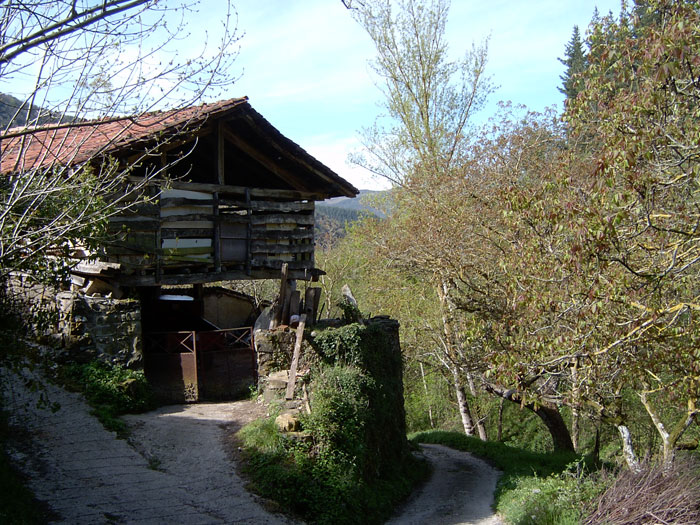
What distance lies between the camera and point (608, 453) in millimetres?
21516

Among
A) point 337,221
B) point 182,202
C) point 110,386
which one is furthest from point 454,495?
point 337,221

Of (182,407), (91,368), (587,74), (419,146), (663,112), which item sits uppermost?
(419,146)

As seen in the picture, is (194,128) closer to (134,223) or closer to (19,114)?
(134,223)

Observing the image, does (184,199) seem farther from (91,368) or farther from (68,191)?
(68,191)

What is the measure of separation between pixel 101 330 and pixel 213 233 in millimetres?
3103

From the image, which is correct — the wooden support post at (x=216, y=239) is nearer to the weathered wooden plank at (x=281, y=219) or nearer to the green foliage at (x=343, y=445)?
the weathered wooden plank at (x=281, y=219)

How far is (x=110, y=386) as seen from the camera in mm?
10281

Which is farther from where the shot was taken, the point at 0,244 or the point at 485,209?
the point at 485,209

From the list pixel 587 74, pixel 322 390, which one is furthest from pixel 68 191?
pixel 587 74

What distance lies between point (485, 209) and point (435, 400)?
1254 centimetres

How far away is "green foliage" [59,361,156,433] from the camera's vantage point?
1004 cm

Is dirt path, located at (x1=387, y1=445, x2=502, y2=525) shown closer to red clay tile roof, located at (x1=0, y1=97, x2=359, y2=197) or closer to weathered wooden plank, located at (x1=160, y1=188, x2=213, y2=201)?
red clay tile roof, located at (x1=0, y1=97, x2=359, y2=197)

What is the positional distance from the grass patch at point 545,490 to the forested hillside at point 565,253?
0.32 metres

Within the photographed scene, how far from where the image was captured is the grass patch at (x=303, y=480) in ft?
27.9
